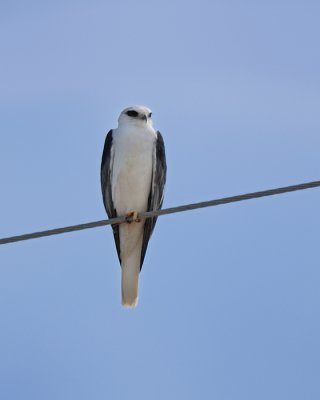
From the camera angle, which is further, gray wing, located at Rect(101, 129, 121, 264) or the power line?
gray wing, located at Rect(101, 129, 121, 264)

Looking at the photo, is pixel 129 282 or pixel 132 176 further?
pixel 129 282

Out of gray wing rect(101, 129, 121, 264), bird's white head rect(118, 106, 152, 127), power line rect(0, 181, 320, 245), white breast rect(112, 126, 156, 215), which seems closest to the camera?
power line rect(0, 181, 320, 245)

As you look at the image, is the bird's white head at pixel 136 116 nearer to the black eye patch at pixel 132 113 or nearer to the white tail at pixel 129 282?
the black eye patch at pixel 132 113

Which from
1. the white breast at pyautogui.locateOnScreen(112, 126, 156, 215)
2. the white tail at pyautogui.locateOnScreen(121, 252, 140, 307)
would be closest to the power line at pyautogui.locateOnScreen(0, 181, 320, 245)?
the white breast at pyautogui.locateOnScreen(112, 126, 156, 215)

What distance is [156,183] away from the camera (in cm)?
851

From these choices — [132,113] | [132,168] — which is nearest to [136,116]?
[132,113]

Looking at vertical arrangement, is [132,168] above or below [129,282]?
above

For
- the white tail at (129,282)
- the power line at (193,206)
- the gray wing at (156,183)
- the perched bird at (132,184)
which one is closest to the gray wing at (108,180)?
the perched bird at (132,184)

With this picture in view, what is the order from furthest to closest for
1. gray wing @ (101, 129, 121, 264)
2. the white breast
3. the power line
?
1. gray wing @ (101, 129, 121, 264)
2. the white breast
3. the power line

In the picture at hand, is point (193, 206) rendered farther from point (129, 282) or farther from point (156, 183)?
point (129, 282)

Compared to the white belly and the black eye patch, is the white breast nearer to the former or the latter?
the white belly

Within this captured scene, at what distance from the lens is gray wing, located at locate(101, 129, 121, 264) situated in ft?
28.1

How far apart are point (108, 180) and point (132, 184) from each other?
28 cm

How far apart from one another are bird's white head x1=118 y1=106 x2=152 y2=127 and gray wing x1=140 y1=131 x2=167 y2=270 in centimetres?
26
